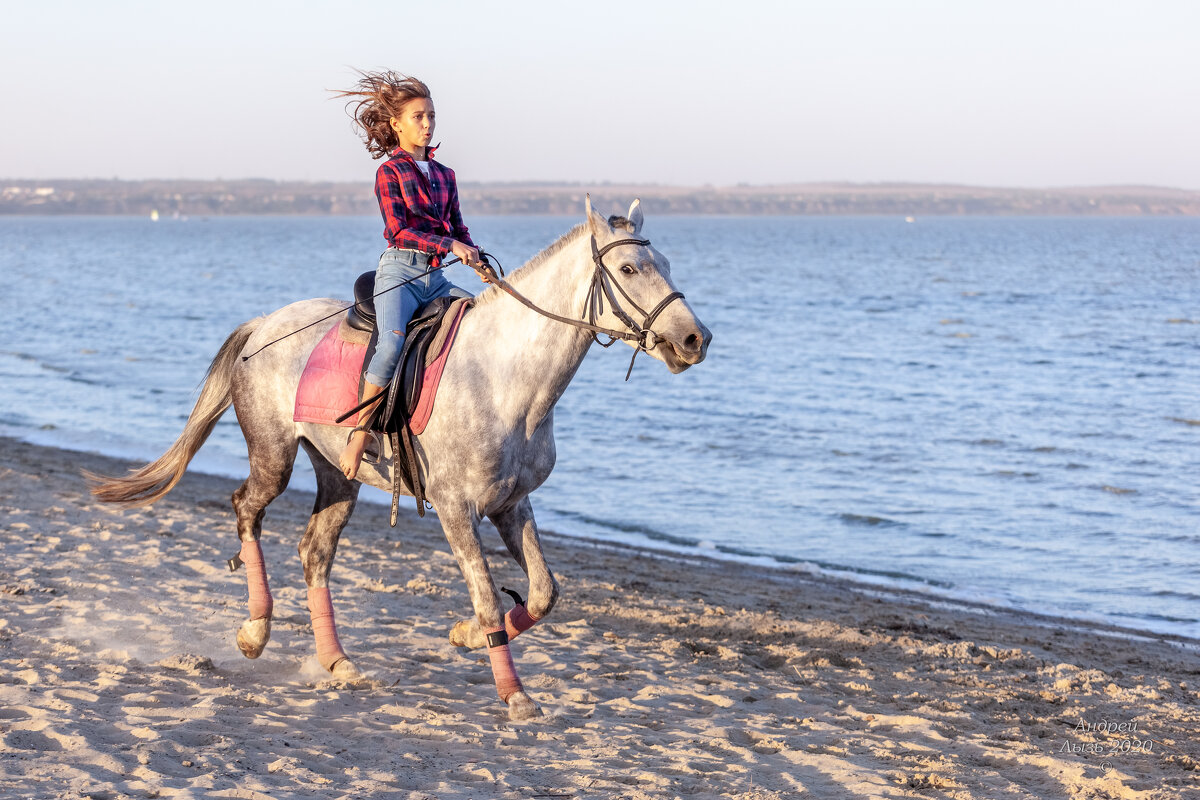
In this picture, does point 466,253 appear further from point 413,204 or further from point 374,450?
point 374,450

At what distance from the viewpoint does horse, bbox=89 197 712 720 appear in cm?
561

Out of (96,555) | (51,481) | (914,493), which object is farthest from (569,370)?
(914,493)

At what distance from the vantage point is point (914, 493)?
649 inches

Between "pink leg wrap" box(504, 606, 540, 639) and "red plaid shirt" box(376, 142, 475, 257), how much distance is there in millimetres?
2126

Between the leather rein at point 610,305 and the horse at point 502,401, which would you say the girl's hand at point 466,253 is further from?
the horse at point 502,401

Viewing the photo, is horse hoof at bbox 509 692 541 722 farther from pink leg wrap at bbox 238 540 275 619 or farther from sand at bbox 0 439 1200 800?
pink leg wrap at bbox 238 540 275 619

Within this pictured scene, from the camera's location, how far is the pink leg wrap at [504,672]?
20.7 feet

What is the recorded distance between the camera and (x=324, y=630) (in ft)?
23.4

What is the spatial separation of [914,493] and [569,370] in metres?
11.7

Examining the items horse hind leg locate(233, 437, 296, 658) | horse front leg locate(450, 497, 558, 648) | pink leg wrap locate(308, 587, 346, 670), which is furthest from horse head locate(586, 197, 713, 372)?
pink leg wrap locate(308, 587, 346, 670)

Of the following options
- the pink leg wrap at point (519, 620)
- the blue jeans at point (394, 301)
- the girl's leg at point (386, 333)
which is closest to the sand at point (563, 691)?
the pink leg wrap at point (519, 620)

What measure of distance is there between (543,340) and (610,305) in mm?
486

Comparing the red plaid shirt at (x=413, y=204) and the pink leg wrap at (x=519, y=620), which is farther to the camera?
the pink leg wrap at (x=519, y=620)

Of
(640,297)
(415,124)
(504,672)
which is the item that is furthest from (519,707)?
(415,124)
